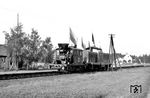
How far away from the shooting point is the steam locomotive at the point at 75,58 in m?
34.1

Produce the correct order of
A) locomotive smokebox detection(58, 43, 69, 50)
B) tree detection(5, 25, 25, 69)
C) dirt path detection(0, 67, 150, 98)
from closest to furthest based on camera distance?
dirt path detection(0, 67, 150, 98), locomotive smokebox detection(58, 43, 69, 50), tree detection(5, 25, 25, 69)

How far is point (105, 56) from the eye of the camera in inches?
1956

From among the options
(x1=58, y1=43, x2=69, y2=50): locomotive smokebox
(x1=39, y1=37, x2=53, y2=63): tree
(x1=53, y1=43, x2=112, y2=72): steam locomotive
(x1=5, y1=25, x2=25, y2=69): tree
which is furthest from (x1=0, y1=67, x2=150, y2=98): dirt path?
(x1=39, y1=37, x2=53, y2=63): tree

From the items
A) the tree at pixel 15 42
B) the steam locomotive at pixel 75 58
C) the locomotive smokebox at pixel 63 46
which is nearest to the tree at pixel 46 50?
the tree at pixel 15 42

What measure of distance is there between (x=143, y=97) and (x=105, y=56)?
34460 mm

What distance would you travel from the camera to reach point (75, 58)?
35.6 metres

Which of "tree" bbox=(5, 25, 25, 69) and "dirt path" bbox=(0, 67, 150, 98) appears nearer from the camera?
"dirt path" bbox=(0, 67, 150, 98)

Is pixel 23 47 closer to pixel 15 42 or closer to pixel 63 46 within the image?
pixel 15 42

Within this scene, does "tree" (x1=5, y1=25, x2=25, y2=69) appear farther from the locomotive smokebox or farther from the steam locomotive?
the locomotive smokebox

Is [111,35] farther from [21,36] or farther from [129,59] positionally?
[129,59]

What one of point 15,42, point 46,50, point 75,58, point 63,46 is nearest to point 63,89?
point 63,46

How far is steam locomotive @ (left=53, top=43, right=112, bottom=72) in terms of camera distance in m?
34.1

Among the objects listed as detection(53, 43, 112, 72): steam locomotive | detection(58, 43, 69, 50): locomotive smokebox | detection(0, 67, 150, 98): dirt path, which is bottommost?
detection(0, 67, 150, 98): dirt path

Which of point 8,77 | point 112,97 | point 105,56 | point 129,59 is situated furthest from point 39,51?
point 129,59
